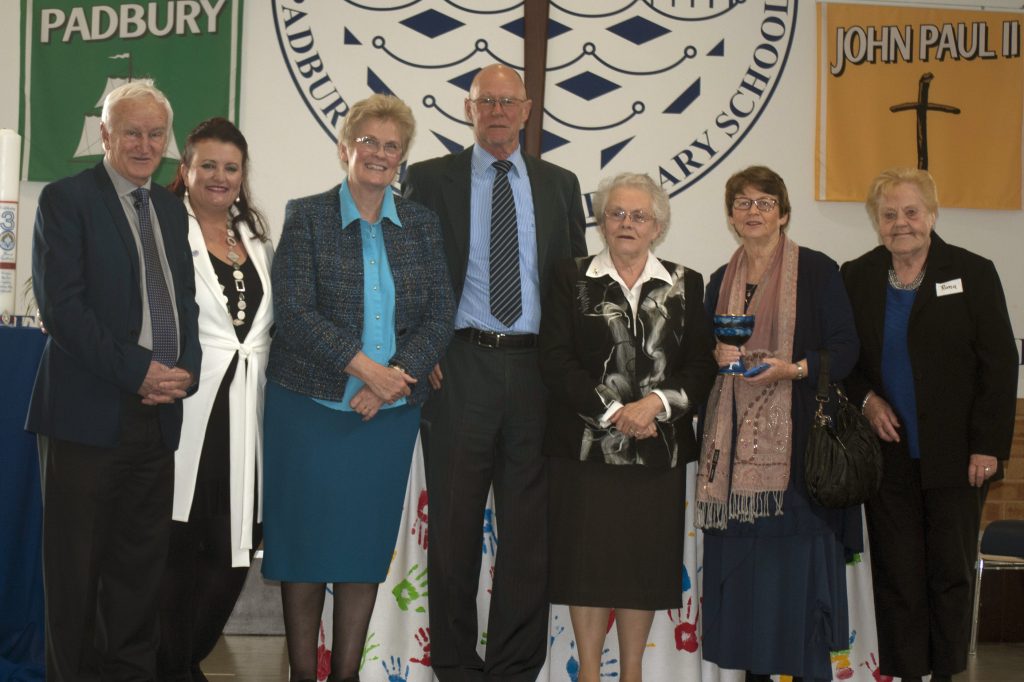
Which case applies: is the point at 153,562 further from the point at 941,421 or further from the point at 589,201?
the point at 589,201

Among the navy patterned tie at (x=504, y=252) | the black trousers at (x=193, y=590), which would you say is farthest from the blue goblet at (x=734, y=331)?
the black trousers at (x=193, y=590)

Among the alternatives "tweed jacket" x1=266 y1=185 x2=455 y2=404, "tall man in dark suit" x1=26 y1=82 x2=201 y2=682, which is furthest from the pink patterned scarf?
"tall man in dark suit" x1=26 y1=82 x2=201 y2=682

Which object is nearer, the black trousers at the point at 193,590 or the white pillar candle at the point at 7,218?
the black trousers at the point at 193,590

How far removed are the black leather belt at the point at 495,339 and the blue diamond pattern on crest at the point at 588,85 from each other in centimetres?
255

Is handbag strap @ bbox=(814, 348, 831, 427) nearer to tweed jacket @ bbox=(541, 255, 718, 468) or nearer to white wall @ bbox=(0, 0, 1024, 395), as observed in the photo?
tweed jacket @ bbox=(541, 255, 718, 468)

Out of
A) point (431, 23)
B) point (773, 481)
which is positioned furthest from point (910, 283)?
point (431, 23)

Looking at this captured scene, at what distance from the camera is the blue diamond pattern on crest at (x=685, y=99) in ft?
17.0

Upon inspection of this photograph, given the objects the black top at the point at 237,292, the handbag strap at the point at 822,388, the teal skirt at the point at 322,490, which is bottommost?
the teal skirt at the point at 322,490

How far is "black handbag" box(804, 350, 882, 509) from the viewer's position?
2.79 meters

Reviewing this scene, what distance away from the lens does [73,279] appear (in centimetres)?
245

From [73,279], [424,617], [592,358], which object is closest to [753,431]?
[592,358]

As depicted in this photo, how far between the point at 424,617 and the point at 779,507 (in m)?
1.08

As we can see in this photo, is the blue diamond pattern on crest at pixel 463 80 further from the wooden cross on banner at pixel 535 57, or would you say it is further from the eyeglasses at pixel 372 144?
the eyeglasses at pixel 372 144

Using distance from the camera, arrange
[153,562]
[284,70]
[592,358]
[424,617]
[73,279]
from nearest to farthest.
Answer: [73,279] → [153,562] → [592,358] → [424,617] → [284,70]
